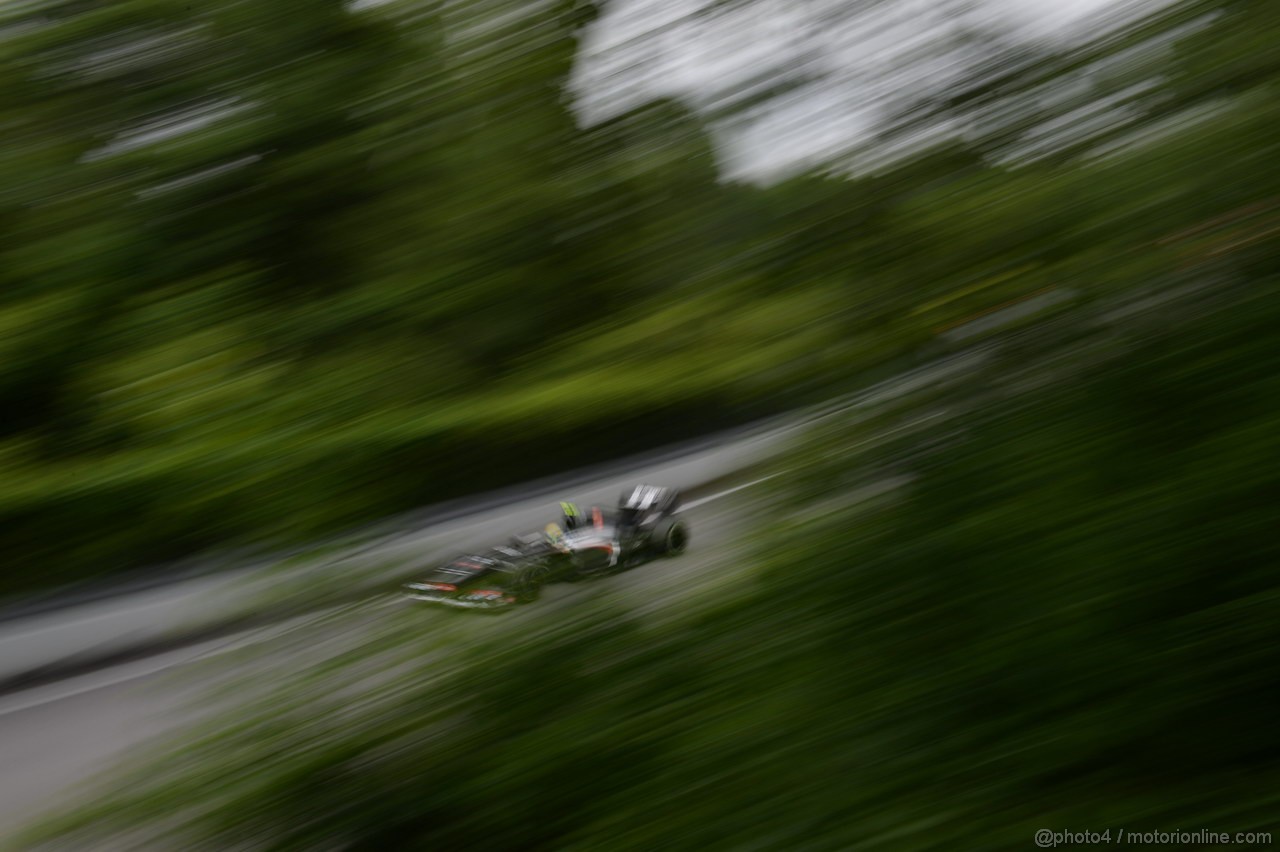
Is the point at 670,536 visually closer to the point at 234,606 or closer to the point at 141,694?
the point at 234,606

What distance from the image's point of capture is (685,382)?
3.79 feet

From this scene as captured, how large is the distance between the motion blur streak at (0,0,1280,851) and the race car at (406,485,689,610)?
32mm

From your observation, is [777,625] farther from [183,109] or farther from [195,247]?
[183,109]

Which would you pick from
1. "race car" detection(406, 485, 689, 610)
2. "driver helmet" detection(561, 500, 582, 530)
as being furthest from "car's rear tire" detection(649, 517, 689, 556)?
"driver helmet" detection(561, 500, 582, 530)

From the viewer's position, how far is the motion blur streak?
884mm

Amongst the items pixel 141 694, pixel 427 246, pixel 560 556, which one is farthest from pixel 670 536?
pixel 141 694

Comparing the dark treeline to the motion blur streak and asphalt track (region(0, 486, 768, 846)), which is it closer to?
the motion blur streak

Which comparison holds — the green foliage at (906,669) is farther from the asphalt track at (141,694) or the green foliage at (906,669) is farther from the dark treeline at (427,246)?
the dark treeline at (427,246)

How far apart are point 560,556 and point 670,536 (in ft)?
0.39

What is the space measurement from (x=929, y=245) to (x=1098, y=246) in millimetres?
161

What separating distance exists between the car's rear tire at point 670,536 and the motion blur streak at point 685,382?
0.15 feet

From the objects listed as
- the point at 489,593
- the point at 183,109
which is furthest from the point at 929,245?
the point at 183,109

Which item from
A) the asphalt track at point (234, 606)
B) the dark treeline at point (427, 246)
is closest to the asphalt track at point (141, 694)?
the asphalt track at point (234, 606)

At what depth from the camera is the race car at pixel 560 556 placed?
1.08 metres
